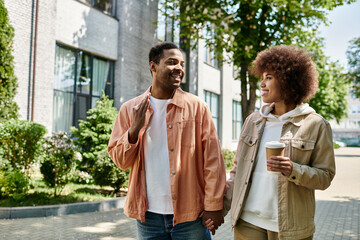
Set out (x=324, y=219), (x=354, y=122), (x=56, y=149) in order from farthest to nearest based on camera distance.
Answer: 1. (x=354, y=122)
2. (x=56, y=149)
3. (x=324, y=219)

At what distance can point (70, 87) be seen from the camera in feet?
43.8

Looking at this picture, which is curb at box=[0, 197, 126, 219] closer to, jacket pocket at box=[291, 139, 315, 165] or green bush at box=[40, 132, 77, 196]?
green bush at box=[40, 132, 77, 196]

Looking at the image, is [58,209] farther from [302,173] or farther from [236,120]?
[236,120]

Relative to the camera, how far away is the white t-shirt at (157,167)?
9.09ft

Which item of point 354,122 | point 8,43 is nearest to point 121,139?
point 8,43

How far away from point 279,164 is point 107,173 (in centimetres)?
717

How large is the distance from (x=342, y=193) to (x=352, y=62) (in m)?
31.0

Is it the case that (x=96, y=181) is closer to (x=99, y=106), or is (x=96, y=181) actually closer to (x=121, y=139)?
(x=99, y=106)

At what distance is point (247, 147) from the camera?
290 cm

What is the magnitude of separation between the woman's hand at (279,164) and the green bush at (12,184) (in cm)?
683

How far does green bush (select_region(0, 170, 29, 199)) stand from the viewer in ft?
25.6

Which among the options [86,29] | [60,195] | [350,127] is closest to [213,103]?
[86,29]

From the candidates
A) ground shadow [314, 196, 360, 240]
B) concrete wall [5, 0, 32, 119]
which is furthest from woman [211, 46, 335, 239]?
concrete wall [5, 0, 32, 119]

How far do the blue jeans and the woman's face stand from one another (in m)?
1.11
